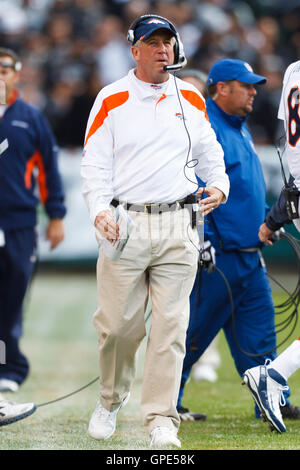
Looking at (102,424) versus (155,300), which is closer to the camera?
(155,300)

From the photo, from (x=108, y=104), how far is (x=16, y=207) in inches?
111

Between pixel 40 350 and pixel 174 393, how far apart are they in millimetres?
4751

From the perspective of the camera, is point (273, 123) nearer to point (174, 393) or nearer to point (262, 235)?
point (262, 235)

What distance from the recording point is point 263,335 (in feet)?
19.6

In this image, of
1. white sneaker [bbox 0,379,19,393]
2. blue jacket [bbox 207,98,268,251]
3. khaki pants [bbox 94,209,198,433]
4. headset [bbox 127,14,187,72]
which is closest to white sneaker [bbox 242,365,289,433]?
khaki pants [bbox 94,209,198,433]

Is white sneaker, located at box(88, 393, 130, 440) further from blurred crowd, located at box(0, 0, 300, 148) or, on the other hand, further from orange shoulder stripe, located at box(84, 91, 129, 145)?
blurred crowd, located at box(0, 0, 300, 148)

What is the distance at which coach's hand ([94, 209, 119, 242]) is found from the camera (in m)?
4.62

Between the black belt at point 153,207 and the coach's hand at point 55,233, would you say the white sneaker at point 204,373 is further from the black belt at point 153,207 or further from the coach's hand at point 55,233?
the black belt at point 153,207

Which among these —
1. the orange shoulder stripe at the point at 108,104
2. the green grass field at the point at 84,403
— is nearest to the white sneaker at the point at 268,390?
the green grass field at the point at 84,403

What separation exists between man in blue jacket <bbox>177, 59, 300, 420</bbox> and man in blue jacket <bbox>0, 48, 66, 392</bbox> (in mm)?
1964

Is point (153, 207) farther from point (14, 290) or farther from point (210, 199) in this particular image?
point (14, 290)

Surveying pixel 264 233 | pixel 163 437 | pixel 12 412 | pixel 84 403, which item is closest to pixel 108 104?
pixel 264 233

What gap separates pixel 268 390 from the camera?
524cm
